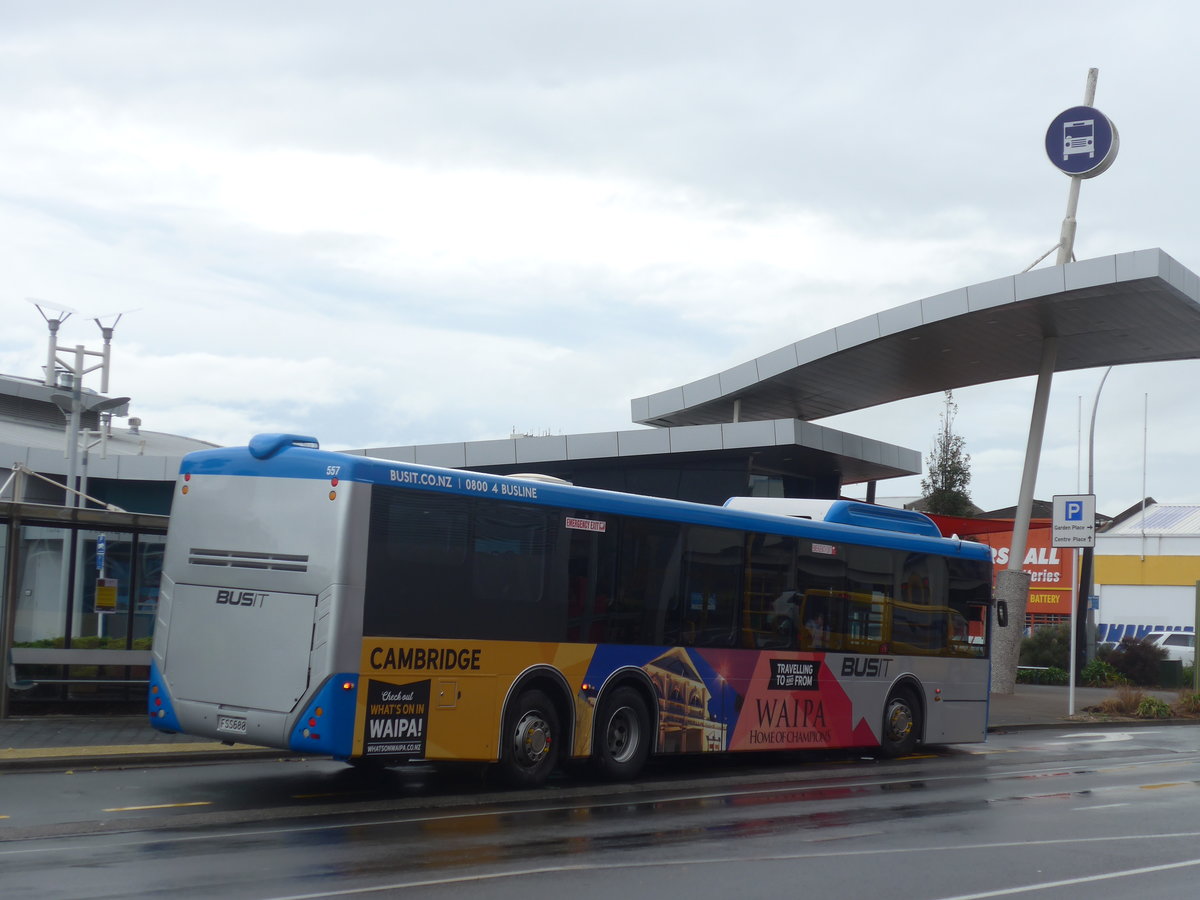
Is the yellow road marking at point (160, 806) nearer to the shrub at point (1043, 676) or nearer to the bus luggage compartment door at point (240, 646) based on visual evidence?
the bus luggage compartment door at point (240, 646)

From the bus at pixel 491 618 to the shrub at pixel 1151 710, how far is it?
541 inches

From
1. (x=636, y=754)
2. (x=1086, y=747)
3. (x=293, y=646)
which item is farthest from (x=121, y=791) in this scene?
(x=1086, y=747)

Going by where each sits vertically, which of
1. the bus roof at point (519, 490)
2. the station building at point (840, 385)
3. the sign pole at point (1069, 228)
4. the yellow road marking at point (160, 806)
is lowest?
the yellow road marking at point (160, 806)

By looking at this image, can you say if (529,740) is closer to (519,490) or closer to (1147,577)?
(519,490)

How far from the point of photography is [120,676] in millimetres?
18453

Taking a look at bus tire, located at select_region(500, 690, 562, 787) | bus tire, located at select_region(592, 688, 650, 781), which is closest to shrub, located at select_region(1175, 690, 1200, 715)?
bus tire, located at select_region(592, 688, 650, 781)

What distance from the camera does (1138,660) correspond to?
40656 millimetres

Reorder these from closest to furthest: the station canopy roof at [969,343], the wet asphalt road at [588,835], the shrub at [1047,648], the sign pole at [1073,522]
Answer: the wet asphalt road at [588,835] → the sign pole at [1073,522] → the station canopy roof at [969,343] → the shrub at [1047,648]

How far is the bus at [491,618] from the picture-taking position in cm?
1180

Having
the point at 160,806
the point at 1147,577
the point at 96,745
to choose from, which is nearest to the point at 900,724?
the point at 96,745

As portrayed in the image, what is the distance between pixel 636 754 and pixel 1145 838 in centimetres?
536

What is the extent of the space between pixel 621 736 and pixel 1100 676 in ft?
93.5

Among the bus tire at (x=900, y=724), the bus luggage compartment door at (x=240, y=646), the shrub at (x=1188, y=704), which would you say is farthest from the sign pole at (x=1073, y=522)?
the bus luggage compartment door at (x=240, y=646)

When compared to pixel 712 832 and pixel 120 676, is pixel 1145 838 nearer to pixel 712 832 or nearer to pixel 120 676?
pixel 712 832
